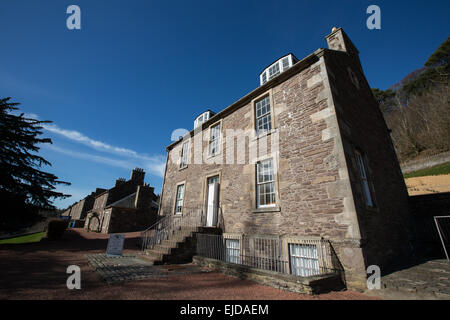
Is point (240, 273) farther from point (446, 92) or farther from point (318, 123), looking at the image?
point (446, 92)

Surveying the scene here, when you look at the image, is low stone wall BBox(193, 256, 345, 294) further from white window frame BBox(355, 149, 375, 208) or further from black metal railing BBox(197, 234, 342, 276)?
white window frame BBox(355, 149, 375, 208)

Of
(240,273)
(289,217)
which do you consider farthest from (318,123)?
(240,273)

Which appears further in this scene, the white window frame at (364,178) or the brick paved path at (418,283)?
the white window frame at (364,178)

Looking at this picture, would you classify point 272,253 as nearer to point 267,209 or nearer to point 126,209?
point 267,209

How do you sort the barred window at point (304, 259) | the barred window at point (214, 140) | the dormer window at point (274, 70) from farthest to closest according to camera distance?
the barred window at point (214, 140) → the dormer window at point (274, 70) → the barred window at point (304, 259)

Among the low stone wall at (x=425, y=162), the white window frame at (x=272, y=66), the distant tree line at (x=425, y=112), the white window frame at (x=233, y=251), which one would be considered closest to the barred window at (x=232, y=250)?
the white window frame at (x=233, y=251)

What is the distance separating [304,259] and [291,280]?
1.83 metres

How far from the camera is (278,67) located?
35.3 ft

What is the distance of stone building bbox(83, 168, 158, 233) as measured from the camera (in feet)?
71.7

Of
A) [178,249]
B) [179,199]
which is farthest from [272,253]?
[179,199]

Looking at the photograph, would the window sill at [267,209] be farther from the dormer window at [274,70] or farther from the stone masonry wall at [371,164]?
the dormer window at [274,70]

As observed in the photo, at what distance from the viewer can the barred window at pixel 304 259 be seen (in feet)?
19.2

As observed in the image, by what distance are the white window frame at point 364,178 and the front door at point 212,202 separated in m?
6.45
